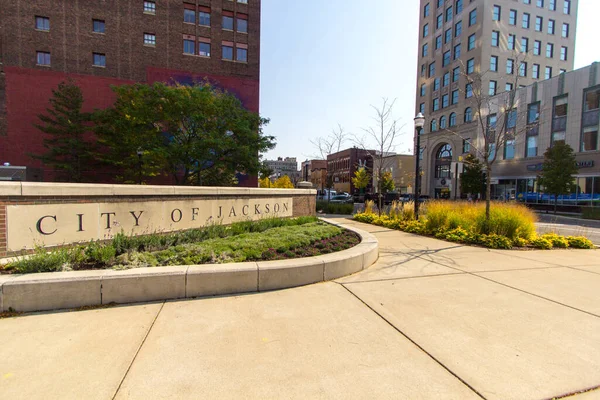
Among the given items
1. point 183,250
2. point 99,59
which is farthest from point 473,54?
point 183,250

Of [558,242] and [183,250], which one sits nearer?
[183,250]

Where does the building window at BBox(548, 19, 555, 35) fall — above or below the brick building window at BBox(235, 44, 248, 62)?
above

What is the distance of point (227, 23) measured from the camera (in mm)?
32844

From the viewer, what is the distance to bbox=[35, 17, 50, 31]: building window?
92.0 ft

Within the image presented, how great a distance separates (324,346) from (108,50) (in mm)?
37086

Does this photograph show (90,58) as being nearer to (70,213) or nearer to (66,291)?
(70,213)

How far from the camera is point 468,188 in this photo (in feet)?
119

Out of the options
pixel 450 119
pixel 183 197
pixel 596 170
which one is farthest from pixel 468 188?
pixel 183 197

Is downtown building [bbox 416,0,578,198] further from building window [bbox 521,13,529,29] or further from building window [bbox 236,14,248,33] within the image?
building window [bbox 236,14,248,33]

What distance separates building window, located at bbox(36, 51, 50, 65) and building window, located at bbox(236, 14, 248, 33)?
18998mm

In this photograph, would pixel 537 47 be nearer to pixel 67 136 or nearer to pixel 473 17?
pixel 473 17

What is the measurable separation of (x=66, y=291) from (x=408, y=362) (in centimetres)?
393

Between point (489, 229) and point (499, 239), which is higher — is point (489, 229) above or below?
above

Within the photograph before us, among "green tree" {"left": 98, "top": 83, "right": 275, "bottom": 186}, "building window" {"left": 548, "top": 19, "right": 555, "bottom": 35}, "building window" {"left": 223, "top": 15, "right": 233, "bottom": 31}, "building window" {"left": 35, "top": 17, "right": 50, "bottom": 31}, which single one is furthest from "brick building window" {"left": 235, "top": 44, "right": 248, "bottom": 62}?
"building window" {"left": 548, "top": 19, "right": 555, "bottom": 35}
